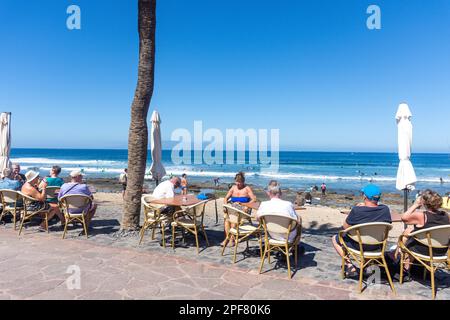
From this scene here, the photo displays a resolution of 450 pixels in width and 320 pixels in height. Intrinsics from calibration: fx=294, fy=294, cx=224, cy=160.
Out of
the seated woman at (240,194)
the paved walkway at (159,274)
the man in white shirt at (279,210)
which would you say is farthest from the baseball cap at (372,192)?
the seated woman at (240,194)

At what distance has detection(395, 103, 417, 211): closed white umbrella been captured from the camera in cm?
564

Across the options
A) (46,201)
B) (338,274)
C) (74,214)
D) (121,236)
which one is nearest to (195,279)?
(338,274)

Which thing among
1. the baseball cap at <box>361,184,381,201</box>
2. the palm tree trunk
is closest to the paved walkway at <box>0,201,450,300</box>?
the palm tree trunk

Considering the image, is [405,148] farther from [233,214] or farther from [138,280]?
[138,280]

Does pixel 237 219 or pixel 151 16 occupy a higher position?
pixel 151 16

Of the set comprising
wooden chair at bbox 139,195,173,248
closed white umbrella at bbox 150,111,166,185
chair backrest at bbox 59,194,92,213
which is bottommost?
wooden chair at bbox 139,195,173,248

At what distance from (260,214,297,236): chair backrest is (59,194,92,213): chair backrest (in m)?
3.39

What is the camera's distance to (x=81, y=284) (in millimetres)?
3355

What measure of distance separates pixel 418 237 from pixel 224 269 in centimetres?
237

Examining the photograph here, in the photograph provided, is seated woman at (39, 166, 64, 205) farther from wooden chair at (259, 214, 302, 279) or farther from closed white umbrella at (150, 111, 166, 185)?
wooden chair at (259, 214, 302, 279)

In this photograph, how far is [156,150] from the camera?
7.10 metres

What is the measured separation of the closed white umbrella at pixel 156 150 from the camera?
6.82 meters

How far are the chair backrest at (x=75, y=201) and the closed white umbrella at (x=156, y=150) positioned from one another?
171 centimetres
